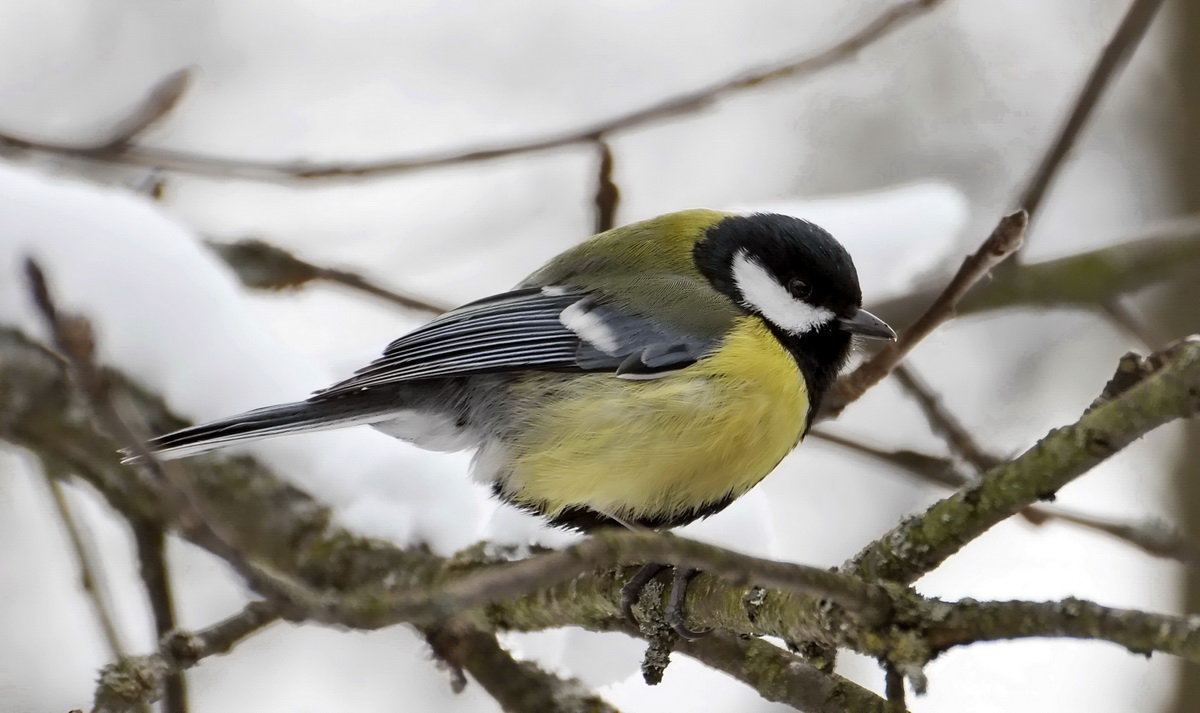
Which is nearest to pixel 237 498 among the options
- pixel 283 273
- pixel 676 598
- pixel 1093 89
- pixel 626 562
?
pixel 283 273

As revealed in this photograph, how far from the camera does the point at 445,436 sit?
6.83ft

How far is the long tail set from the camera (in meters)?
1.70

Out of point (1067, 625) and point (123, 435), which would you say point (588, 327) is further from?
point (1067, 625)

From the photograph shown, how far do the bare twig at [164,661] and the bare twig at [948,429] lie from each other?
1.30 metres

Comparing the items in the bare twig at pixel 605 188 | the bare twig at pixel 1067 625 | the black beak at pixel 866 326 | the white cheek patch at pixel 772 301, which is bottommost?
the bare twig at pixel 1067 625

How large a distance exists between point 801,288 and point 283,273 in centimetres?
115

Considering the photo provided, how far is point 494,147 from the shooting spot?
2168mm

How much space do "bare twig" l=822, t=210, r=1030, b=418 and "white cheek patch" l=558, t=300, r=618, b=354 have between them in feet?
1.42

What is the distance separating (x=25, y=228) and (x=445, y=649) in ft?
3.56

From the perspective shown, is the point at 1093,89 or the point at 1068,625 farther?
the point at 1093,89

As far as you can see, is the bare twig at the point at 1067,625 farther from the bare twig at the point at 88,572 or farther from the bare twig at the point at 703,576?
the bare twig at the point at 88,572

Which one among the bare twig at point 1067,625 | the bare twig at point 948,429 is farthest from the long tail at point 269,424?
the bare twig at point 1067,625

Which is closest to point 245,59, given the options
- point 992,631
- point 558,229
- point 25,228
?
point 558,229

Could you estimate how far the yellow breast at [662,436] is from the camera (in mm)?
1814
